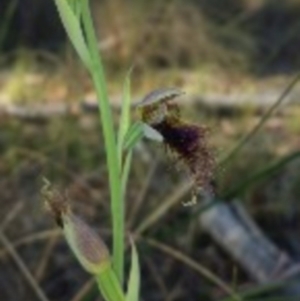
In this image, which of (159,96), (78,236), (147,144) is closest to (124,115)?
(159,96)

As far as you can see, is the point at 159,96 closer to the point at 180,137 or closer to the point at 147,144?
the point at 180,137

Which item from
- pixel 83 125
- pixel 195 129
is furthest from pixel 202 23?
pixel 195 129

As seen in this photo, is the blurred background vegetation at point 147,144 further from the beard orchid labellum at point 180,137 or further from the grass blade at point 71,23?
the grass blade at point 71,23

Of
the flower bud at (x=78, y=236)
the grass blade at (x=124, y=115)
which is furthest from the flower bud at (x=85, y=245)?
the grass blade at (x=124, y=115)

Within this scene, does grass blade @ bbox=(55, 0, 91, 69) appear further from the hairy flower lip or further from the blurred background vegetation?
the blurred background vegetation

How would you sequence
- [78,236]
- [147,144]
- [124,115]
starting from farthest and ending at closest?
[147,144], [124,115], [78,236]

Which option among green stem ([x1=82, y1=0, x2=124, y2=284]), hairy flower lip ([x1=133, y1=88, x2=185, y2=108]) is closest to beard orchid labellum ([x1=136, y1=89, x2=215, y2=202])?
hairy flower lip ([x1=133, y1=88, x2=185, y2=108])
